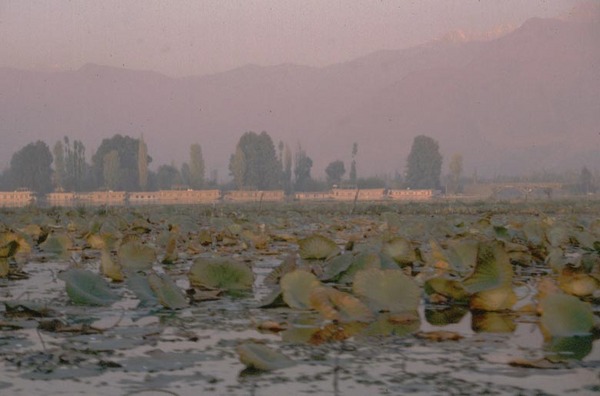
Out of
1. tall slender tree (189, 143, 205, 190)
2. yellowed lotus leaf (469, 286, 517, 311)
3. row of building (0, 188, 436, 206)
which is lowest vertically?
row of building (0, 188, 436, 206)

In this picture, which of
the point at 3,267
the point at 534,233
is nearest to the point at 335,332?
the point at 3,267

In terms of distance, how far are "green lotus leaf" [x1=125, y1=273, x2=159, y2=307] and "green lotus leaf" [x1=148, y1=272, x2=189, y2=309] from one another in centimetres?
11

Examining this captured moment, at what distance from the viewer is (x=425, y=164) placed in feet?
305

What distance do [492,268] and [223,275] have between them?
1.40 metres

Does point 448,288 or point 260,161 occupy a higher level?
point 260,161

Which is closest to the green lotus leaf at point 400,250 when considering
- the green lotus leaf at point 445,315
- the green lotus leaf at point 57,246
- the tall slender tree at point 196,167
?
the green lotus leaf at point 445,315

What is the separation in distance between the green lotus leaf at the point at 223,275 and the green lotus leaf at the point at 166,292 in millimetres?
528

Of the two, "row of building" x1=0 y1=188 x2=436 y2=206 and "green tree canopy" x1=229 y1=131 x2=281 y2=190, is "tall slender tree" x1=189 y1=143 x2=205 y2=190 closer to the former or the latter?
"green tree canopy" x1=229 y1=131 x2=281 y2=190

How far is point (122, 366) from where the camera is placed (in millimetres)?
2143

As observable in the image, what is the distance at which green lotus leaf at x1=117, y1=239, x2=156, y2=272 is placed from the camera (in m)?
4.76

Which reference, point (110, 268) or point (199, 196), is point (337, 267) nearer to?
point (110, 268)

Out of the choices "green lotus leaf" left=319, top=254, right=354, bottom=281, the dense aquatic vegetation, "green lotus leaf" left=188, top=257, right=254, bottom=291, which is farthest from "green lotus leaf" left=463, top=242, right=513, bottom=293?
"green lotus leaf" left=188, top=257, right=254, bottom=291

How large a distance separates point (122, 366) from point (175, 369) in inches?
6.0

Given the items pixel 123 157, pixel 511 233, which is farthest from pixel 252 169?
pixel 511 233
